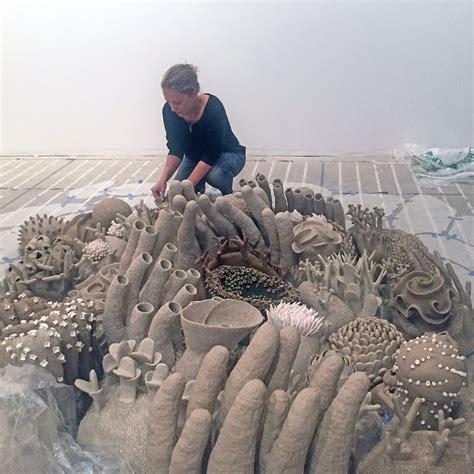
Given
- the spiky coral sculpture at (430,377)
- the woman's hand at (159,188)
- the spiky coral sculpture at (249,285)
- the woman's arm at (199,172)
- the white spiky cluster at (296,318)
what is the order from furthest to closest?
the woman's hand at (159,188)
the woman's arm at (199,172)
the spiky coral sculpture at (249,285)
the white spiky cluster at (296,318)
the spiky coral sculpture at (430,377)

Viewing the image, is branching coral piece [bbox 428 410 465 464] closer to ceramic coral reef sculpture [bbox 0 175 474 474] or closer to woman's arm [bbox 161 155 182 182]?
ceramic coral reef sculpture [bbox 0 175 474 474]

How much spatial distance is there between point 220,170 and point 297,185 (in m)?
0.28

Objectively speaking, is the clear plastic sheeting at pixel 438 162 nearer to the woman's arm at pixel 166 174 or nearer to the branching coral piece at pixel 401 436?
the woman's arm at pixel 166 174

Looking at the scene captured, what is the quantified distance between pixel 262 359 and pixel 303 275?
588 mm

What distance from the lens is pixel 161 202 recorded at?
5.16 ft

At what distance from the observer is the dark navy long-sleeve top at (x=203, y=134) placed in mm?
1322

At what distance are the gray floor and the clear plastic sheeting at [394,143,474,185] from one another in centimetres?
3

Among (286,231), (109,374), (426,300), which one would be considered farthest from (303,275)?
(109,374)

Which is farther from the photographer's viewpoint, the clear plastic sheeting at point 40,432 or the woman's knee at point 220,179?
the woman's knee at point 220,179

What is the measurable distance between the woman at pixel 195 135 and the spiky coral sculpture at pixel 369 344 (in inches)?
20.2

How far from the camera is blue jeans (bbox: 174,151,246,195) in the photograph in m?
1.40

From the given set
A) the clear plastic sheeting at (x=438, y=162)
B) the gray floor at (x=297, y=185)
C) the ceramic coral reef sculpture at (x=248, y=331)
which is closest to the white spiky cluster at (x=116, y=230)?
the ceramic coral reef sculpture at (x=248, y=331)

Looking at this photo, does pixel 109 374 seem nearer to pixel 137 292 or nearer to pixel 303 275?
pixel 137 292

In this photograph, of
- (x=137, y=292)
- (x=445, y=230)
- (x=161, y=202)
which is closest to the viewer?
(x=137, y=292)
